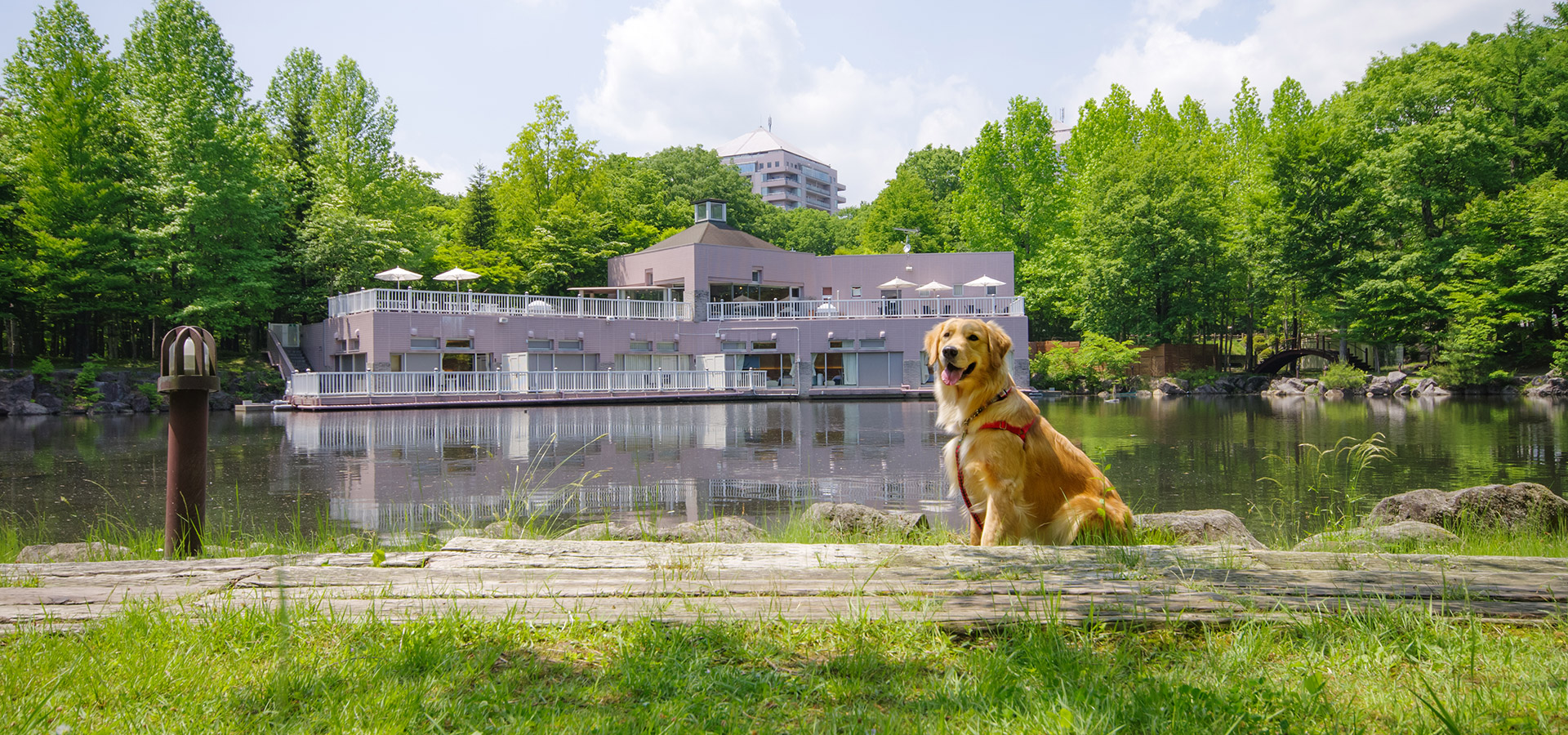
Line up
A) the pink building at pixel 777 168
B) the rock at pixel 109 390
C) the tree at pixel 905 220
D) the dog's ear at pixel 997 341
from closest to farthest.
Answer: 1. the dog's ear at pixel 997 341
2. the rock at pixel 109 390
3. the tree at pixel 905 220
4. the pink building at pixel 777 168

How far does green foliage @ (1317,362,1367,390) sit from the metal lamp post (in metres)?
34.0

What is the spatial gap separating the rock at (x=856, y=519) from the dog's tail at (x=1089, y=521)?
1165 millimetres

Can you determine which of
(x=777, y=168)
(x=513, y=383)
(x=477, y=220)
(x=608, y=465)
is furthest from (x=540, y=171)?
(x=777, y=168)

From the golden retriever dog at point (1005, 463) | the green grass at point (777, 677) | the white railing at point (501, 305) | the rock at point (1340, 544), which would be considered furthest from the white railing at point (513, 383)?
the rock at point (1340, 544)

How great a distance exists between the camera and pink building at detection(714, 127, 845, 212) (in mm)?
107812

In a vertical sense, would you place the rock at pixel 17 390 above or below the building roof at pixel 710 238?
below

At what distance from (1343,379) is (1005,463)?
106ft

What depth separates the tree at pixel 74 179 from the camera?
79.3 feet

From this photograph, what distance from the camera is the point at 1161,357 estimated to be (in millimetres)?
34719

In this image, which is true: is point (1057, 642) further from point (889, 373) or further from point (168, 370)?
point (889, 373)

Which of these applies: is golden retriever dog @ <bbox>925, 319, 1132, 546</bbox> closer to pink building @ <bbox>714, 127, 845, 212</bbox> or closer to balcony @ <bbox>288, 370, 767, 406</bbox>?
balcony @ <bbox>288, 370, 767, 406</bbox>

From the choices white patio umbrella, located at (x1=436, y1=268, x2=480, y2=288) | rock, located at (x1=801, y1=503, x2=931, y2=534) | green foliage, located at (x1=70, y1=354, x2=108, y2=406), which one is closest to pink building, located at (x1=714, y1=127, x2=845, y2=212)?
white patio umbrella, located at (x1=436, y1=268, x2=480, y2=288)

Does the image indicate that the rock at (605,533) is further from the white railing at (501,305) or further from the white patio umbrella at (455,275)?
the white patio umbrella at (455,275)

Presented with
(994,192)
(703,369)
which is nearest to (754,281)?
(703,369)
